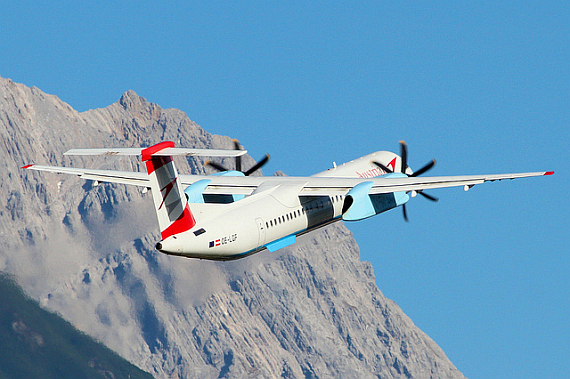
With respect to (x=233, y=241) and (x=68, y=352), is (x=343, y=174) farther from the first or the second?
(x=68, y=352)

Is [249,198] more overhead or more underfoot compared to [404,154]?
more underfoot

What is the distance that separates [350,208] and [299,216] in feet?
11.8

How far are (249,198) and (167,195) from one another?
26.6ft

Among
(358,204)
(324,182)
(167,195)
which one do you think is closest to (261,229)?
(358,204)

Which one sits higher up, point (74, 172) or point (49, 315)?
point (49, 315)

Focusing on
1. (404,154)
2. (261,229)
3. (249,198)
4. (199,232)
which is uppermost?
(404,154)

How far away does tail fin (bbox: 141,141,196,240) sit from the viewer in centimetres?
4003

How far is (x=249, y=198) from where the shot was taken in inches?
1909

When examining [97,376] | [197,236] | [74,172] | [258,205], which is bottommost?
[197,236]

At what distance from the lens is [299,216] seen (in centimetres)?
5038

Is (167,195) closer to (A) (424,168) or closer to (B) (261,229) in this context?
(B) (261,229)

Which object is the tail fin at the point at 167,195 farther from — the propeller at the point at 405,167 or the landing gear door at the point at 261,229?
the propeller at the point at 405,167

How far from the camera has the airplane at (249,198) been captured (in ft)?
135

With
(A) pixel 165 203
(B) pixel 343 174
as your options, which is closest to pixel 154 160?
(A) pixel 165 203
